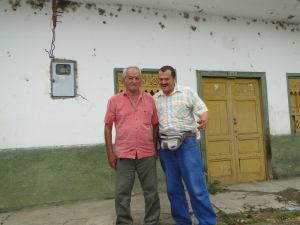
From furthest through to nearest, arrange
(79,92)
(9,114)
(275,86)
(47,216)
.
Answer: (275,86)
(79,92)
(9,114)
(47,216)

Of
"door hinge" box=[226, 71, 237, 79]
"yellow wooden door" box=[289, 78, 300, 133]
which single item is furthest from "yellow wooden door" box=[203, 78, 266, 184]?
"yellow wooden door" box=[289, 78, 300, 133]

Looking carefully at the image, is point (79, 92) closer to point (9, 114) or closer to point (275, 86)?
point (9, 114)

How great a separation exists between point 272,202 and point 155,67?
9.35 feet

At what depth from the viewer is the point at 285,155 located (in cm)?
464

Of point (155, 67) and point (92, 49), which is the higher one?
point (92, 49)

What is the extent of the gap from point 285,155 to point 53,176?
14.7ft

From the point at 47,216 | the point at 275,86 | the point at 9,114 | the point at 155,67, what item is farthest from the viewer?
the point at 275,86

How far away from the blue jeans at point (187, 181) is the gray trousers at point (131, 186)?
18 centimetres

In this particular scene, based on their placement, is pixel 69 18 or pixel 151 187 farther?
pixel 69 18

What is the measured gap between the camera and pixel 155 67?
406 cm

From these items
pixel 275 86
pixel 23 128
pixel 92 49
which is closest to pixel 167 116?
pixel 92 49

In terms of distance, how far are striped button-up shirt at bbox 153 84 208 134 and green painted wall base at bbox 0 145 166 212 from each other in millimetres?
1668

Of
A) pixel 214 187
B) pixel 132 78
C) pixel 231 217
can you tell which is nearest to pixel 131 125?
pixel 132 78

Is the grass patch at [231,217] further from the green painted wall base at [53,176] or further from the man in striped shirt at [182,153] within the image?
the green painted wall base at [53,176]
